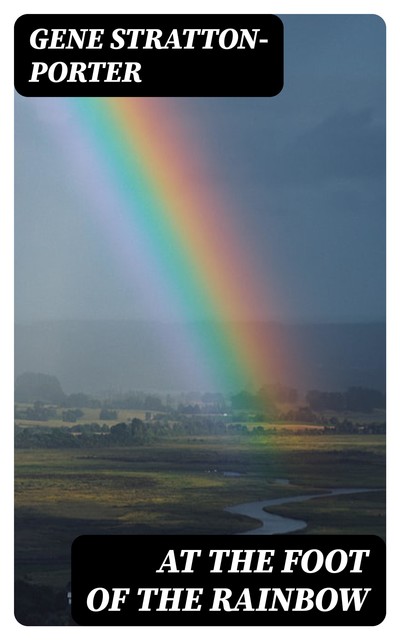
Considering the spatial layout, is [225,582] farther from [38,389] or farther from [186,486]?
[38,389]

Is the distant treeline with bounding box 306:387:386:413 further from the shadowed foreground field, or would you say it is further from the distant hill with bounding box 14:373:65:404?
the distant hill with bounding box 14:373:65:404

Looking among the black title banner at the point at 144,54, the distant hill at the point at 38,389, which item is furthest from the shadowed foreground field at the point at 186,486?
the black title banner at the point at 144,54

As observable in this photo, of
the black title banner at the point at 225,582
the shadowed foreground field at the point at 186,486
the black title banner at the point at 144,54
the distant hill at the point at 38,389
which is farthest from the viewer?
the distant hill at the point at 38,389

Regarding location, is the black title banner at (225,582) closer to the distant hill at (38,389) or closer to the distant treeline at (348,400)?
the distant hill at (38,389)

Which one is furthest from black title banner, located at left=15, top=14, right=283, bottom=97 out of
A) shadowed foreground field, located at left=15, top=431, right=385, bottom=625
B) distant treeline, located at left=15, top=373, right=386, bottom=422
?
shadowed foreground field, located at left=15, top=431, right=385, bottom=625

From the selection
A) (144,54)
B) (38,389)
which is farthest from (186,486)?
(144,54)
